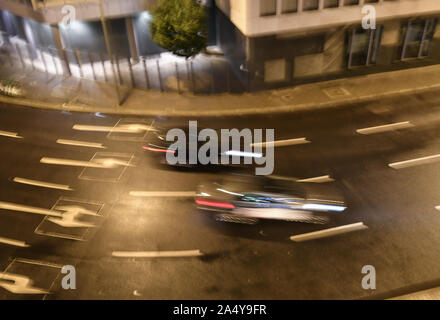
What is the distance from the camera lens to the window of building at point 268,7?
76.3ft

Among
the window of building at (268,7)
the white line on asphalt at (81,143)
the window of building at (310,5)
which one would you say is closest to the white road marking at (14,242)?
the white line on asphalt at (81,143)

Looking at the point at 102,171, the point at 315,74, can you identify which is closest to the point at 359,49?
the point at 315,74

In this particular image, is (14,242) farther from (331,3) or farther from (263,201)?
(331,3)

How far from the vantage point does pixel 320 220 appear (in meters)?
15.1

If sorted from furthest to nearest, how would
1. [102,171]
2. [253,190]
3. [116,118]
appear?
[116,118], [102,171], [253,190]

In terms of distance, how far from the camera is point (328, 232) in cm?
1462

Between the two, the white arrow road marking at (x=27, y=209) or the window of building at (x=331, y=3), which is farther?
the window of building at (x=331, y=3)

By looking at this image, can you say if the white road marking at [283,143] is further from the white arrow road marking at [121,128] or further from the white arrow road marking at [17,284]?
the white arrow road marking at [17,284]

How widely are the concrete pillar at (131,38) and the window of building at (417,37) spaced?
808 inches

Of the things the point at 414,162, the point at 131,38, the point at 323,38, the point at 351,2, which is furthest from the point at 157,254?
the point at 131,38

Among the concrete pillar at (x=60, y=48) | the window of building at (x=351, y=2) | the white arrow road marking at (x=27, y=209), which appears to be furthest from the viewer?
the concrete pillar at (x=60, y=48)

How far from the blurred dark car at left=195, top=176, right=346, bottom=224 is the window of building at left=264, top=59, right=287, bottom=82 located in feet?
41.3
